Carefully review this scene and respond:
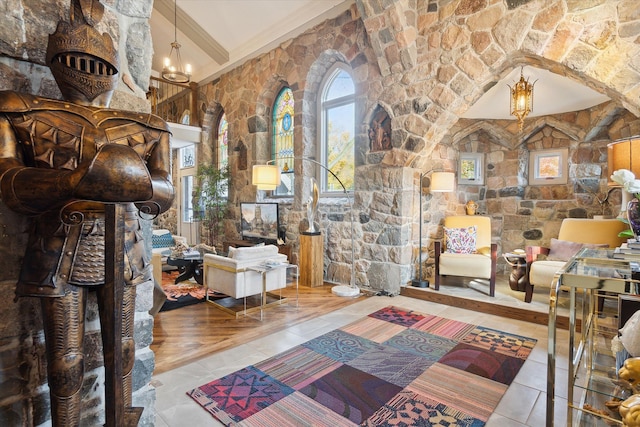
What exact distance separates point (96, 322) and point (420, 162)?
3547 mm

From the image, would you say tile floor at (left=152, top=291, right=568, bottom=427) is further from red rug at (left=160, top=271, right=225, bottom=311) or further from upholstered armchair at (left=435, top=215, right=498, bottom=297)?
red rug at (left=160, top=271, right=225, bottom=311)

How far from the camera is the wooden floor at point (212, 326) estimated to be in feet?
7.67

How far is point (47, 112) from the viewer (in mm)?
912

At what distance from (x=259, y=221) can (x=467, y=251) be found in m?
3.24

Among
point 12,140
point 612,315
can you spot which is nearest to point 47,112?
point 12,140

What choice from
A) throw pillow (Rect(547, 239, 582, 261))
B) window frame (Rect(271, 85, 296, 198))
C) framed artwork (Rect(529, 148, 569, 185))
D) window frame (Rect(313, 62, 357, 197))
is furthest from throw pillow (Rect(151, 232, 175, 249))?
framed artwork (Rect(529, 148, 569, 185))

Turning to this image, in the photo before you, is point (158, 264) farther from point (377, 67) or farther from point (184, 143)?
point (184, 143)

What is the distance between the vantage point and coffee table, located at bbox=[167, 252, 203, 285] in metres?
4.15

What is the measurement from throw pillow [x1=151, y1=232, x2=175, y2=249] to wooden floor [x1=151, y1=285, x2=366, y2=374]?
2.08 meters

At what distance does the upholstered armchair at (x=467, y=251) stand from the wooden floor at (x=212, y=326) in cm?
111

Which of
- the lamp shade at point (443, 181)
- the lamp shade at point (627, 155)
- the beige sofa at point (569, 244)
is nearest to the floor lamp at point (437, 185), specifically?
the lamp shade at point (443, 181)

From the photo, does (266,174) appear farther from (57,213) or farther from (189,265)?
(57,213)

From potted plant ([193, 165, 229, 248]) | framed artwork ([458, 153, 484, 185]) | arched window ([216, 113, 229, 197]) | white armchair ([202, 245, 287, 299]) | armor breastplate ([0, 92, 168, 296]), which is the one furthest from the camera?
arched window ([216, 113, 229, 197])

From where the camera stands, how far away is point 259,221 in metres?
5.48
